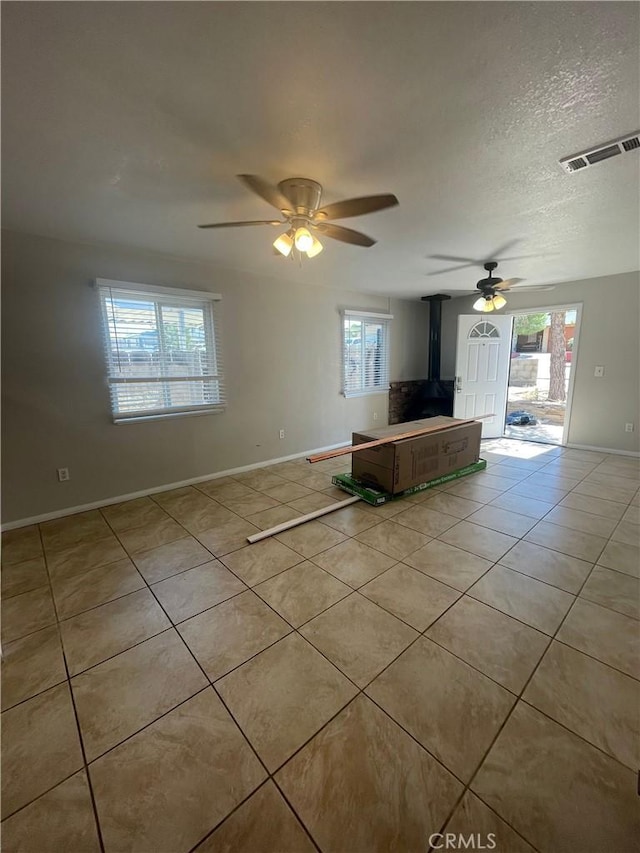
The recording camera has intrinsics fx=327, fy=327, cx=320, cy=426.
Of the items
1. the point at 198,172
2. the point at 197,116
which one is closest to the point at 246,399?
the point at 198,172

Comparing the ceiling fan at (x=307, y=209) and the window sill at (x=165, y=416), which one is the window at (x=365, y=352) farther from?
the ceiling fan at (x=307, y=209)

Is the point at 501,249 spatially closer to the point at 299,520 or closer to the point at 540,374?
the point at 299,520

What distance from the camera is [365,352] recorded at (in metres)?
5.41

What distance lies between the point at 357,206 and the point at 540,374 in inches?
392

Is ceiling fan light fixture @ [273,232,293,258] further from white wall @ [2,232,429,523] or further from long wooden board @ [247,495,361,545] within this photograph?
long wooden board @ [247,495,361,545]

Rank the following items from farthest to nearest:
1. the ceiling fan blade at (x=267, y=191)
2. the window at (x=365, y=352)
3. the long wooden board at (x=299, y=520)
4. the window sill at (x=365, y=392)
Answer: the window sill at (x=365, y=392)
the window at (x=365, y=352)
the long wooden board at (x=299, y=520)
the ceiling fan blade at (x=267, y=191)

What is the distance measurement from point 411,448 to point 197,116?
2.74 metres

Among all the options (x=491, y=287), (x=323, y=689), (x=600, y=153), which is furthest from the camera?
(x=491, y=287)

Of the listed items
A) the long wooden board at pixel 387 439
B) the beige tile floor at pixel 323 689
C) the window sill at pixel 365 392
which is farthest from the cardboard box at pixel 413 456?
the window sill at pixel 365 392

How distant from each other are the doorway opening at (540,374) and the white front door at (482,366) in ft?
2.92

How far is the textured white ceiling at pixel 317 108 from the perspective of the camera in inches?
41.5

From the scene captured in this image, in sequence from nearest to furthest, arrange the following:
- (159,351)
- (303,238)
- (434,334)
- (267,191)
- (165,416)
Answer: (267,191) < (303,238) < (159,351) < (165,416) < (434,334)

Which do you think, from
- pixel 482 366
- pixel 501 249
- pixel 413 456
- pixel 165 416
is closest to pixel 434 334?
pixel 482 366

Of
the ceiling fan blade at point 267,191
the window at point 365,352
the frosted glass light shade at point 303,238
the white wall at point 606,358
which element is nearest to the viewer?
the ceiling fan blade at point 267,191
